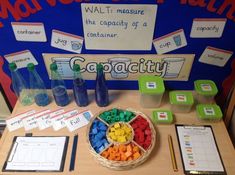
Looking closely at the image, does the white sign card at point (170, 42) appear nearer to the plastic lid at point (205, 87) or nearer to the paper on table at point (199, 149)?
the plastic lid at point (205, 87)

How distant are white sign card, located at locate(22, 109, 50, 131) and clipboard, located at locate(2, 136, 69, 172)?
0.17 feet

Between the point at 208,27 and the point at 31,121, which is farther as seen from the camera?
the point at 31,121

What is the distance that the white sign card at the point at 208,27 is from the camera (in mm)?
880

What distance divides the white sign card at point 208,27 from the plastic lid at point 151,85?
0.73 feet

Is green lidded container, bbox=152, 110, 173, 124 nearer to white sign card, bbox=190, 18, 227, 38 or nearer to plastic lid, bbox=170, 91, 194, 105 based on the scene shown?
plastic lid, bbox=170, 91, 194, 105

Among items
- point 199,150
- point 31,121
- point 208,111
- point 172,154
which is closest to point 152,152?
point 172,154

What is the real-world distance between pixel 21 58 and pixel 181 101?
0.69 meters

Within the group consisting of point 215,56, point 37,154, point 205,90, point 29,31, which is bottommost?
point 37,154

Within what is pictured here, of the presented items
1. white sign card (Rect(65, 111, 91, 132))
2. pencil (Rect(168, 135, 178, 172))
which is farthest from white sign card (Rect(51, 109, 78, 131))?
pencil (Rect(168, 135, 178, 172))

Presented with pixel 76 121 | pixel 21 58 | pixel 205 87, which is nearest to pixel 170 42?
pixel 205 87

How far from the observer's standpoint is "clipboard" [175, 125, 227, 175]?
0.85 m

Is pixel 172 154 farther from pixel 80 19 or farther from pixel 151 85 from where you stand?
pixel 80 19

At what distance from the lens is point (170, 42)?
954mm

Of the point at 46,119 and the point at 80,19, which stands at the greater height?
the point at 80,19
